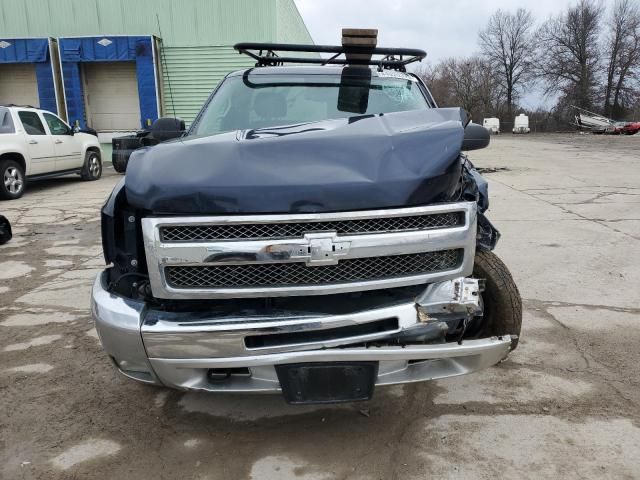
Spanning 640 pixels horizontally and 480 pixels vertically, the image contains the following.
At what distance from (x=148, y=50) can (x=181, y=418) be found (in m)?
15.6

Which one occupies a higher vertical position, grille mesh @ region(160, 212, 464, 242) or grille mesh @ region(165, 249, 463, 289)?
grille mesh @ region(160, 212, 464, 242)

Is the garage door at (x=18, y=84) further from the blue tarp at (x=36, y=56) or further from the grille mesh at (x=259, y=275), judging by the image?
the grille mesh at (x=259, y=275)

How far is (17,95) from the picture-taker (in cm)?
1766

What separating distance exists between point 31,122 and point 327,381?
11205mm

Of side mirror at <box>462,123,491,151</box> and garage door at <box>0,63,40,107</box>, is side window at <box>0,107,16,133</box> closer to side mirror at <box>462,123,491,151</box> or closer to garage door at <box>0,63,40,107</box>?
garage door at <box>0,63,40,107</box>

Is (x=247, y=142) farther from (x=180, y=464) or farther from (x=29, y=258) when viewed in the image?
(x=29, y=258)

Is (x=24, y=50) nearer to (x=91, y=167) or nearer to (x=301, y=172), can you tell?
(x=91, y=167)

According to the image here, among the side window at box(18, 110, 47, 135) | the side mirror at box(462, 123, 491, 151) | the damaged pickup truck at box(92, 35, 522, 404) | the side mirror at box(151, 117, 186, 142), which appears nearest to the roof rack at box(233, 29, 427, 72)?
the side mirror at box(151, 117, 186, 142)

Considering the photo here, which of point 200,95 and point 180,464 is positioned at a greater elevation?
point 200,95

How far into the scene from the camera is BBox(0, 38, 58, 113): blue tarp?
16.2 meters

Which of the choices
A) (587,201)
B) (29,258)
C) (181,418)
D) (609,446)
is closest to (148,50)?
(29,258)

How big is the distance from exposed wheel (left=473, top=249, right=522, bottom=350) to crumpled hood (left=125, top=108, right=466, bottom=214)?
0.74 metres

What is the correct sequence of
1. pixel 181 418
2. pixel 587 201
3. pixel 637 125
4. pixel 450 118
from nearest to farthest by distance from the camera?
pixel 450 118 → pixel 181 418 → pixel 587 201 → pixel 637 125

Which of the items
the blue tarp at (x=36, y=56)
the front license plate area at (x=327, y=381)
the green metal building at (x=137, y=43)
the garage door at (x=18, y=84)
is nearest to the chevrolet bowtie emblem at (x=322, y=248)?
the front license plate area at (x=327, y=381)
